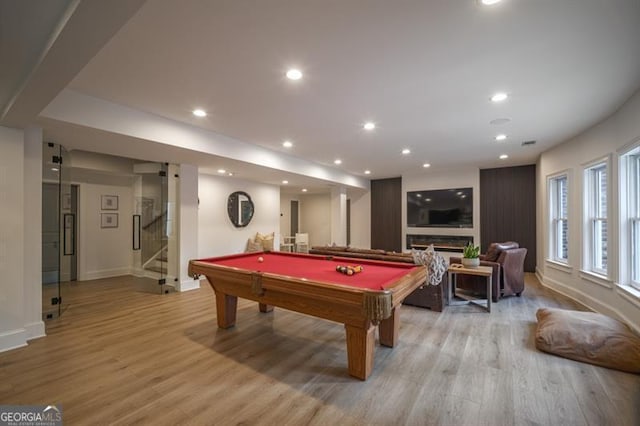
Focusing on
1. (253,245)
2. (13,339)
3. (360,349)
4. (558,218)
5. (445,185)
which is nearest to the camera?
(360,349)

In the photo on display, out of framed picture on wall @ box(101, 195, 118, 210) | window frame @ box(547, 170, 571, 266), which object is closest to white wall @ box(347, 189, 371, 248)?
window frame @ box(547, 170, 571, 266)

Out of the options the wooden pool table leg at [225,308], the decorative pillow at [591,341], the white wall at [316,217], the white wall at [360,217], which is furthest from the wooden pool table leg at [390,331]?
the white wall at [316,217]

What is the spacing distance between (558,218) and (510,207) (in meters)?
1.80

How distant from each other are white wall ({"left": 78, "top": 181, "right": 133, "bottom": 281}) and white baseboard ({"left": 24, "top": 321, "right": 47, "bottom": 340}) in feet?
11.1

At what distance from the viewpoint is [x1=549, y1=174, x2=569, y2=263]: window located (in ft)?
17.2

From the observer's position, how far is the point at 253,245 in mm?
7680

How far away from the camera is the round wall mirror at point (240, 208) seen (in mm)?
7334

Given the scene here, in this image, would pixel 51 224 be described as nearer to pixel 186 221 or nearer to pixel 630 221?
pixel 186 221

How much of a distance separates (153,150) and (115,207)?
351cm

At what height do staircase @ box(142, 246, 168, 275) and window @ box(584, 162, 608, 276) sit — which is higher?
window @ box(584, 162, 608, 276)

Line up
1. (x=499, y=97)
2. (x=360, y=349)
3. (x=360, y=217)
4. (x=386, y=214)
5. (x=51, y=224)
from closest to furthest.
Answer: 1. (x=360, y=349)
2. (x=499, y=97)
3. (x=51, y=224)
4. (x=386, y=214)
5. (x=360, y=217)

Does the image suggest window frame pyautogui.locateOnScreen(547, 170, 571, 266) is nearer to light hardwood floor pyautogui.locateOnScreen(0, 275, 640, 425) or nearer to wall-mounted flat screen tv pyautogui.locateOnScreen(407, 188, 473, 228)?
wall-mounted flat screen tv pyautogui.locateOnScreen(407, 188, 473, 228)

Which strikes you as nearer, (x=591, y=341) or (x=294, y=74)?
(x=294, y=74)

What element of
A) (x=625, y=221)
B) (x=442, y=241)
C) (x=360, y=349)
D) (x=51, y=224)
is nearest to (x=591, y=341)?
(x=625, y=221)
